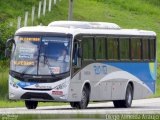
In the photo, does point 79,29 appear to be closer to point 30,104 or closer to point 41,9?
point 30,104

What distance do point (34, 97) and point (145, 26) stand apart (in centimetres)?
3505

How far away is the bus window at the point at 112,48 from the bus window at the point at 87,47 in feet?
5.21

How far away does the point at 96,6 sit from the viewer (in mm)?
69688

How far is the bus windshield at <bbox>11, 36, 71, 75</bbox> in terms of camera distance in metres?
32.4

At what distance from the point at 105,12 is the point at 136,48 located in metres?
29.7

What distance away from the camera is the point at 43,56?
32406 mm

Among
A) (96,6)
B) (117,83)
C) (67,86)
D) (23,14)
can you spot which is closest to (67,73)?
(67,86)

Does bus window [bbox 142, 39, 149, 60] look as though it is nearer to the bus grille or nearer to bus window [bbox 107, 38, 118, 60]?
bus window [bbox 107, 38, 118, 60]

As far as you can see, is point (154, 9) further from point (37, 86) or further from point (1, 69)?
point (37, 86)

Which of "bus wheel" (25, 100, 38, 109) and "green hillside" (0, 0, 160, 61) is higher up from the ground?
"green hillside" (0, 0, 160, 61)

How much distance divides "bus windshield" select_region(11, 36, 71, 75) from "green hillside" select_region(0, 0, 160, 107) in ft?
66.0

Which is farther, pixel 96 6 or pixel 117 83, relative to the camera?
pixel 96 6

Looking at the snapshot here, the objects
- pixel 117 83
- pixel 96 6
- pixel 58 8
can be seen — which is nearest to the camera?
pixel 117 83

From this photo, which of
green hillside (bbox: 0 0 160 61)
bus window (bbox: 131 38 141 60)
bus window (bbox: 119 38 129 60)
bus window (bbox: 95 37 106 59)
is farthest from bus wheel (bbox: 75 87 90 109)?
green hillside (bbox: 0 0 160 61)
